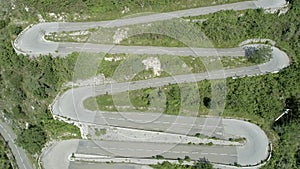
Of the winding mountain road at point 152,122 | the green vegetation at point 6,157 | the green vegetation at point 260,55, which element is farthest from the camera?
the green vegetation at point 260,55

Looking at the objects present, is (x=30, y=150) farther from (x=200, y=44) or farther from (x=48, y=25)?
(x=200, y=44)

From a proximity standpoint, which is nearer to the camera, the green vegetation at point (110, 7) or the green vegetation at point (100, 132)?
the green vegetation at point (100, 132)

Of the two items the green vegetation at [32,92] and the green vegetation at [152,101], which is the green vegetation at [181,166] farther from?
the green vegetation at [32,92]

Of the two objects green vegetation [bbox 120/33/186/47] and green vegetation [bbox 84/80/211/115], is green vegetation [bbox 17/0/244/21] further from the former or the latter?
green vegetation [bbox 84/80/211/115]

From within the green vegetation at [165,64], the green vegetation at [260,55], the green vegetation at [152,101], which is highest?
the green vegetation at [260,55]

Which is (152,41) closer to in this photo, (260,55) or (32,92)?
(260,55)

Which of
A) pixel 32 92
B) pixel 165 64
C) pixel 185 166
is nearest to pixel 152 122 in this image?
pixel 185 166

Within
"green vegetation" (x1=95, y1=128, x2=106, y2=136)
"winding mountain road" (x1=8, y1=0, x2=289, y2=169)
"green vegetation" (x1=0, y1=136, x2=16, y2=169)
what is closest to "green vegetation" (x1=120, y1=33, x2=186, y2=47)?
"winding mountain road" (x1=8, y1=0, x2=289, y2=169)

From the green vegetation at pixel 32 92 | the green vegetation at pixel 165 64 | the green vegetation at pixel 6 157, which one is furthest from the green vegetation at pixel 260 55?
the green vegetation at pixel 6 157
